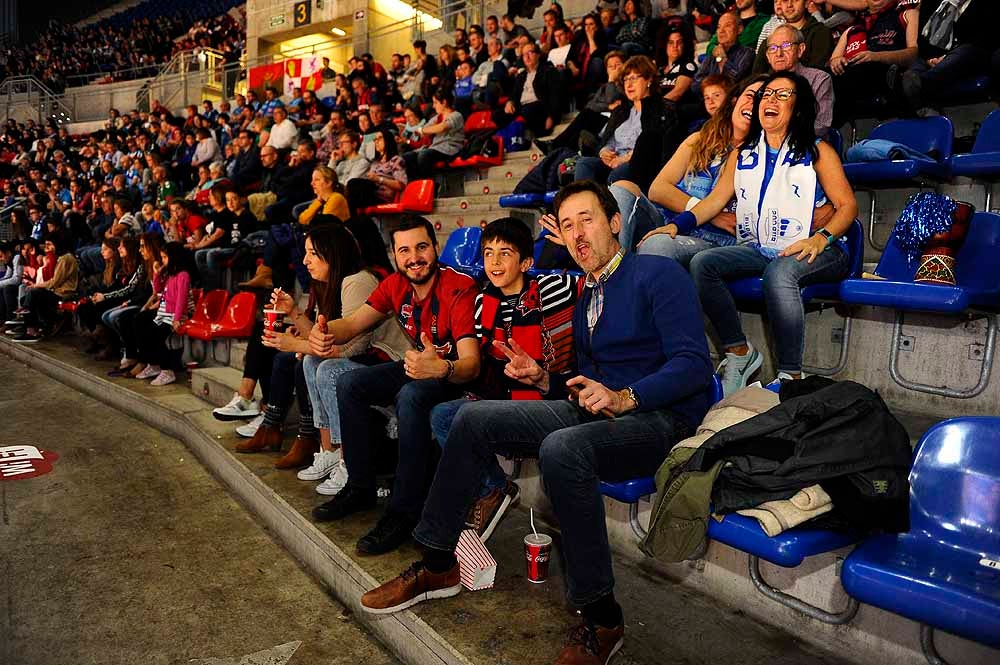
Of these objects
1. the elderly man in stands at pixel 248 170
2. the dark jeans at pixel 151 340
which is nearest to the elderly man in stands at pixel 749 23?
the dark jeans at pixel 151 340

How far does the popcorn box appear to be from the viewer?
6.52 ft

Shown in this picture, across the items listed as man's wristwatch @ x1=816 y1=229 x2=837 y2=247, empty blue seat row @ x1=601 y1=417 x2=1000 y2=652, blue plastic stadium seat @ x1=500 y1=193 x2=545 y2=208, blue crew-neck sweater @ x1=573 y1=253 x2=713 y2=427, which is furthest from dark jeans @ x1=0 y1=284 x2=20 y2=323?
empty blue seat row @ x1=601 y1=417 x2=1000 y2=652

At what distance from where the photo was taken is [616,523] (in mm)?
2234

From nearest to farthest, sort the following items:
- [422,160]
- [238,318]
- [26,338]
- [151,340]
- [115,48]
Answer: [238,318], [151,340], [422,160], [26,338], [115,48]

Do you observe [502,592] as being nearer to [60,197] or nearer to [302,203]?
[302,203]

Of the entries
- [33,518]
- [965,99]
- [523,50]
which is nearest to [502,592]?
[33,518]

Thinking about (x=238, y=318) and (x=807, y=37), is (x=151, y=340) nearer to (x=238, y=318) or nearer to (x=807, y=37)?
(x=238, y=318)

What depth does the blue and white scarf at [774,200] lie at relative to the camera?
235 centimetres

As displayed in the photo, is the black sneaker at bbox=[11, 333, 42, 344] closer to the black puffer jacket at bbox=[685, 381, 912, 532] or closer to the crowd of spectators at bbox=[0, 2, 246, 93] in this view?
the black puffer jacket at bbox=[685, 381, 912, 532]

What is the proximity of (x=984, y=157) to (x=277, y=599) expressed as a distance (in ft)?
9.47

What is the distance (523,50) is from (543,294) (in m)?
4.92

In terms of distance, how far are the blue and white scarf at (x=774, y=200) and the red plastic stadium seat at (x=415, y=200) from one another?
132 inches

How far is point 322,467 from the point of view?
296cm

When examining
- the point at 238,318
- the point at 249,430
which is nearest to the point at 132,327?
the point at 238,318
